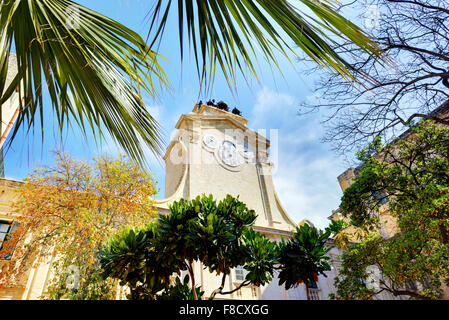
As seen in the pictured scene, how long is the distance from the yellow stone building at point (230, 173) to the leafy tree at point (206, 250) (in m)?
8.14

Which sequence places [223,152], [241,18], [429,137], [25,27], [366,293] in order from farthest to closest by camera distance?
1. [223,152]
2. [366,293]
3. [429,137]
4. [25,27]
5. [241,18]

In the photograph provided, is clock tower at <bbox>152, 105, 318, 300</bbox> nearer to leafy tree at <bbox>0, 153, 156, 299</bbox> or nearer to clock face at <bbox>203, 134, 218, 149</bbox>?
clock face at <bbox>203, 134, 218, 149</bbox>

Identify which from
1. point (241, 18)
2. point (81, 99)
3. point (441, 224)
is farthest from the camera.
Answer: point (441, 224)

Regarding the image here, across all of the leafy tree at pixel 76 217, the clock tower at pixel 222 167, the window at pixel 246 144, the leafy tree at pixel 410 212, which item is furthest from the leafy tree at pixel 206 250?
the window at pixel 246 144

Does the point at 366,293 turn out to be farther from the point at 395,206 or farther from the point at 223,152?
the point at 223,152

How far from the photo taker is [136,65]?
208 centimetres

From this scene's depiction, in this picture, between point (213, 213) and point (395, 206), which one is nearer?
point (213, 213)

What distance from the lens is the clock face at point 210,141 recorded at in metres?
17.8

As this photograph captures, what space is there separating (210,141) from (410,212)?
12238mm

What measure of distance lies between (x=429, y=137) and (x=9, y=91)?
10.4 metres

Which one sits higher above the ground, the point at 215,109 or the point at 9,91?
the point at 215,109

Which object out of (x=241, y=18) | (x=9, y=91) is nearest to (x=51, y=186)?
(x=9, y=91)

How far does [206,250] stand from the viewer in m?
4.40

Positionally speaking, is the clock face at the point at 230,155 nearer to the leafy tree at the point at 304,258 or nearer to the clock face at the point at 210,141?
the clock face at the point at 210,141
